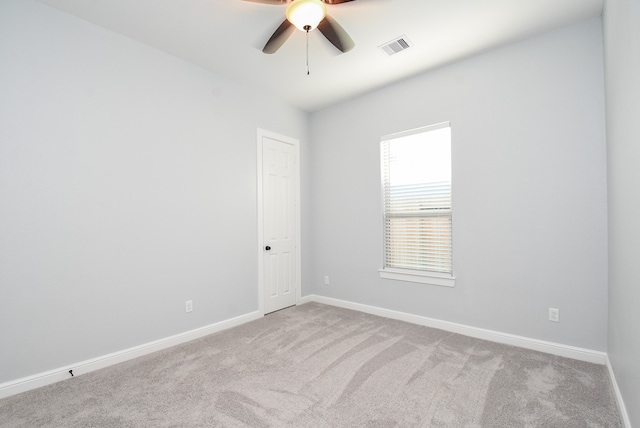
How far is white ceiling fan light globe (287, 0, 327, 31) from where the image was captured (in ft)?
6.68

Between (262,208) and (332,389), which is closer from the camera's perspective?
(332,389)

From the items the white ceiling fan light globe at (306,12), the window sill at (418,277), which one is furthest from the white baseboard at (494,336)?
the white ceiling fan light globe at (306,12)

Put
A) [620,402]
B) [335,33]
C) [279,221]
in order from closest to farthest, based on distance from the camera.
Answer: [620,402]
[335,33]
[279,221]

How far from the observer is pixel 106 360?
258 cm

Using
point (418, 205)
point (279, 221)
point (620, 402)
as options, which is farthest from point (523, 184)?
point (279, 221)

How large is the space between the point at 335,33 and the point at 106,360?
3.35m

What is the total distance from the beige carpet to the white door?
1.12 metres

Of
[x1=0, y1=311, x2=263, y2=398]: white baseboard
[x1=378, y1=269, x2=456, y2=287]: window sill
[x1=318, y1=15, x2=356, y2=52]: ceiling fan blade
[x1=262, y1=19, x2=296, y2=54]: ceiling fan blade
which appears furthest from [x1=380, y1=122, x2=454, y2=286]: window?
[x1=0, y1=311, x2=263, y2=398]: white baseboard

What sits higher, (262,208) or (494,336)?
(262,208)

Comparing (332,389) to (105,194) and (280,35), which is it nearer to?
(105,194)

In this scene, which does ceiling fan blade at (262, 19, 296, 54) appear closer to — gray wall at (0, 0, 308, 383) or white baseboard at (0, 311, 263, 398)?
gray wall at (0, 0, 308, 383)

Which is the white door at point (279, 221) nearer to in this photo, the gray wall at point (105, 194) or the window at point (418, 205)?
the gray wall at point (105, 194)

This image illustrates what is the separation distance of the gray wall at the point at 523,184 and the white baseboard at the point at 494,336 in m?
0.06

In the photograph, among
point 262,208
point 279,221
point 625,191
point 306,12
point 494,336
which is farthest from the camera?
point 279,221
